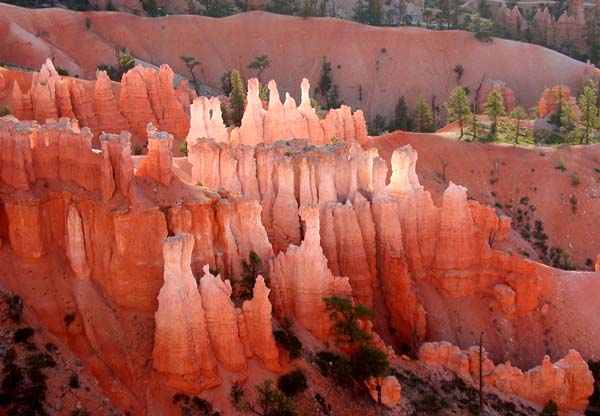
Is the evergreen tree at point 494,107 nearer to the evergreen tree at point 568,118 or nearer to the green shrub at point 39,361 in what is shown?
the evergreen tree at point 568,118

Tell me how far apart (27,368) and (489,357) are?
72.6 ft

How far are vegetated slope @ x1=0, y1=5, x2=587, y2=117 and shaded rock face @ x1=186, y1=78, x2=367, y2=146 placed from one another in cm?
3873

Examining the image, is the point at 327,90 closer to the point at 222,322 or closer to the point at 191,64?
the point at 191,64

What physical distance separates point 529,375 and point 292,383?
12642 mm

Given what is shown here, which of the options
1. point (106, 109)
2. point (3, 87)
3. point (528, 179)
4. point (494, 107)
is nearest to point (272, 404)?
point (106, 109)

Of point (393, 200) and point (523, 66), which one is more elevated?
point (523, 66)

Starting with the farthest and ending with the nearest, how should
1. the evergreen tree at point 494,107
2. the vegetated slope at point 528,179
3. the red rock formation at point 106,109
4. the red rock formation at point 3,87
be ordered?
the evergreen tree at point 494,107
the vegetated slope at point 528,179
the red rock formation at point 106,109
the red rock formation at point 3,87

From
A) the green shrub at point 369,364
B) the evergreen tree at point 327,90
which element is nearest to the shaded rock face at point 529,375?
the green shrub at point 369,364

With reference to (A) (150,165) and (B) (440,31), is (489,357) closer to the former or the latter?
(A) (150,165)

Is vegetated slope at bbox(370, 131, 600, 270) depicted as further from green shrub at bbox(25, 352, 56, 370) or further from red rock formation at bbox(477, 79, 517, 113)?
green shrub at bbox(25, 352, 56, 370)

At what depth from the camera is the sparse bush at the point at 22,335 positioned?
28.5m

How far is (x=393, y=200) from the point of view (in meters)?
38.3

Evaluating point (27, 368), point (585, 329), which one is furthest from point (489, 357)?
point (27, 368)

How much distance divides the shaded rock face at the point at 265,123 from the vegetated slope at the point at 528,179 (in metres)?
9.92
